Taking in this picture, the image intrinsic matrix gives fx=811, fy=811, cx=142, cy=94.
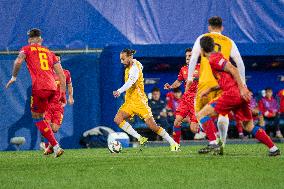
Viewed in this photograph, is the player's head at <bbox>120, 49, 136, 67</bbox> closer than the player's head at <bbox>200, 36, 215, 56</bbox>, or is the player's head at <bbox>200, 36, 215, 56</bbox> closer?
the player's head at <bbox>200, 36, 215, 56</bbox>

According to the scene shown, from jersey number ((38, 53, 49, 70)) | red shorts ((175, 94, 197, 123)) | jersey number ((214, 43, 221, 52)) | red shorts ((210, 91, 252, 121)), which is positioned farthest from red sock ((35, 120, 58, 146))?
red shorts ((175, 94, 197, 123))

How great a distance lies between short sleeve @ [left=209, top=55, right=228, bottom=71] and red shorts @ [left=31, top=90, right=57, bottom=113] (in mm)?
3642

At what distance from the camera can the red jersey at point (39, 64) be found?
14609 mm

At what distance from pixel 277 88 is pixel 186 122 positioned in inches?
144

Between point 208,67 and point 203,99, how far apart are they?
570mm

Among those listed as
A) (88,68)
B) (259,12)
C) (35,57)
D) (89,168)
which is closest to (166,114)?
(88,68)

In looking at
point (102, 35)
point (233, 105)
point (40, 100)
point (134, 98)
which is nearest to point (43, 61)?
point (40, 100)

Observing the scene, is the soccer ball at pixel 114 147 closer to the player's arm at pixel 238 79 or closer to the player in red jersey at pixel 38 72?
the player in red jersey at pixel 38 72

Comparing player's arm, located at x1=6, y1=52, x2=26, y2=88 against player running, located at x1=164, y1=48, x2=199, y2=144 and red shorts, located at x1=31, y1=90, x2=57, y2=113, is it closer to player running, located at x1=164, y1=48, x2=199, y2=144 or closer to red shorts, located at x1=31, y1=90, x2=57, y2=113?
red shorts, located at x1=31, y1=90, x2=57, y2=113

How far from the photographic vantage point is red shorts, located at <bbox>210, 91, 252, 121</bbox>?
12.3 metres

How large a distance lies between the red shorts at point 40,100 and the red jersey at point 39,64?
8 centimetres

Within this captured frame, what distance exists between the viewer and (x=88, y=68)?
22141 mm

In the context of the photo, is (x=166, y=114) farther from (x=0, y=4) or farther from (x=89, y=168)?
(x=89, y=168)

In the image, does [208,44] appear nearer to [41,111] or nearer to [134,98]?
[41,111]
